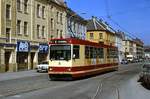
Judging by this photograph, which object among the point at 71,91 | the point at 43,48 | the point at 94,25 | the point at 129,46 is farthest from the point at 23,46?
the point at 129,46

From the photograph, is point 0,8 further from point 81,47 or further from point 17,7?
point 81,47

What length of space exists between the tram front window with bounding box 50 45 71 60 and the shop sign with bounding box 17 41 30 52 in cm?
2357

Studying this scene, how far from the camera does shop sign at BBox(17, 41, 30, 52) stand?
5531cm

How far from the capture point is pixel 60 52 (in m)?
31.9

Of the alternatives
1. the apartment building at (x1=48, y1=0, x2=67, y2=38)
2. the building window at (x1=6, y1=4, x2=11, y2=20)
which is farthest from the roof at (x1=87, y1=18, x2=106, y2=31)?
the building window at (x1=6, y1=4, x2=11, y2=20)

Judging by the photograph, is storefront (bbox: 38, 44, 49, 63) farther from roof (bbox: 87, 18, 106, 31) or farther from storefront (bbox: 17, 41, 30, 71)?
roof (bbox: 87, 18, 106, 31)

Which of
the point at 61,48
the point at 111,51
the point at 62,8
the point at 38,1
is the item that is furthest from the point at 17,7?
Result: the point at 61,48

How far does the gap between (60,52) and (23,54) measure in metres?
27.1

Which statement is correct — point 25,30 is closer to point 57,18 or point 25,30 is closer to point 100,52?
point 57,18

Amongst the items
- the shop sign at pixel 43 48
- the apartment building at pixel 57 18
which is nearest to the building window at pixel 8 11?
the shop sign at pixel 43 48

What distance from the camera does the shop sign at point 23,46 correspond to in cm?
5531

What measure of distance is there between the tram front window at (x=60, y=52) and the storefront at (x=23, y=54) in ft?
77.3

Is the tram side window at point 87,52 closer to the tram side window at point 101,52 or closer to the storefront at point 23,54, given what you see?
the tram side window at point 101,52

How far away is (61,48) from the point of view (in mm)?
31750
